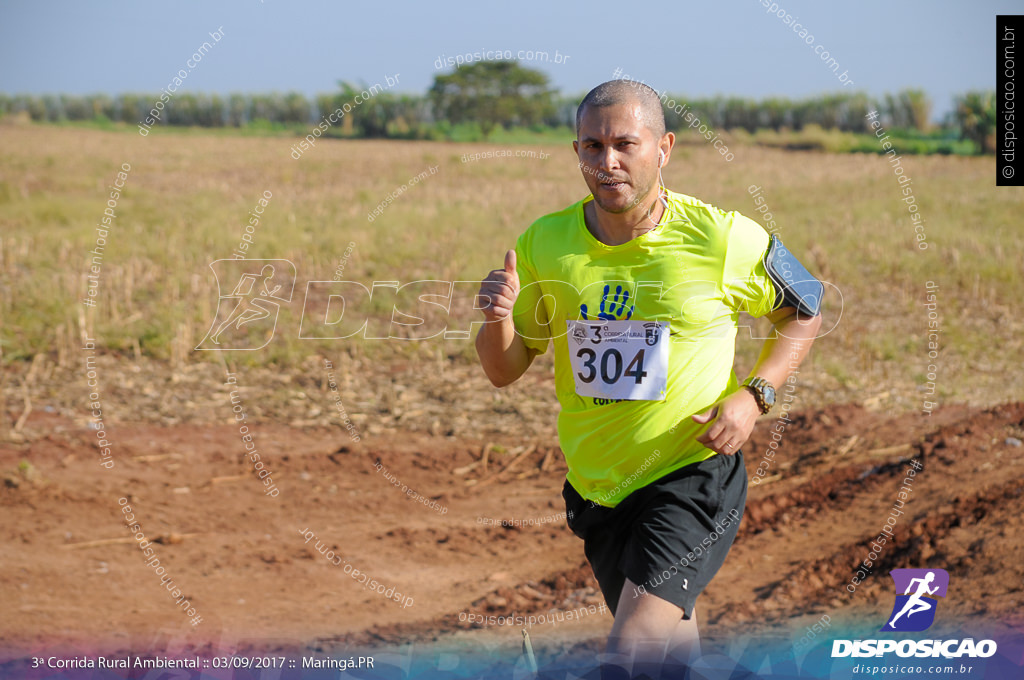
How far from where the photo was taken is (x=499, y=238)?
43.0 ft

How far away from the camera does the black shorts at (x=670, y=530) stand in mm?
2680

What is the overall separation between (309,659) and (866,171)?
72.6 feet

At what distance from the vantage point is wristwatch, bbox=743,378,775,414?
9.36 ft

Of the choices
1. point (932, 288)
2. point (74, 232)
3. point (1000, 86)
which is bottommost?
point (932, 288)

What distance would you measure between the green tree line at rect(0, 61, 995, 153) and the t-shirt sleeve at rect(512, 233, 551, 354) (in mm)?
14250

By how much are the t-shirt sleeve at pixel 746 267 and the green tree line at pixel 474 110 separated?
14220 millimetres

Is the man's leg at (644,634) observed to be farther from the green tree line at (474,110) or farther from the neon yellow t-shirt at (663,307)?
the green tree line at (474,110)

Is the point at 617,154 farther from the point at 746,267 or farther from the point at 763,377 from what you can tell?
the point at 763,377

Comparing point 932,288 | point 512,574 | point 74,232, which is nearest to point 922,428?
point 512,574

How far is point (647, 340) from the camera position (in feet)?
9.43

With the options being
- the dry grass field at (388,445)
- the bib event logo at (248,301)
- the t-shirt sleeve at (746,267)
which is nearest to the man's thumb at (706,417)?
the t-shirt sleeve at (746,267)

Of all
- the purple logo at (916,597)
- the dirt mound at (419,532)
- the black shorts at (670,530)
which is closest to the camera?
the black shorts at (670,530)

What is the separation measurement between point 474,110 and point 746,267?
19.9 meters

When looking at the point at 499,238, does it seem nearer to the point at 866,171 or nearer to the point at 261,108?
the point at 866,171
